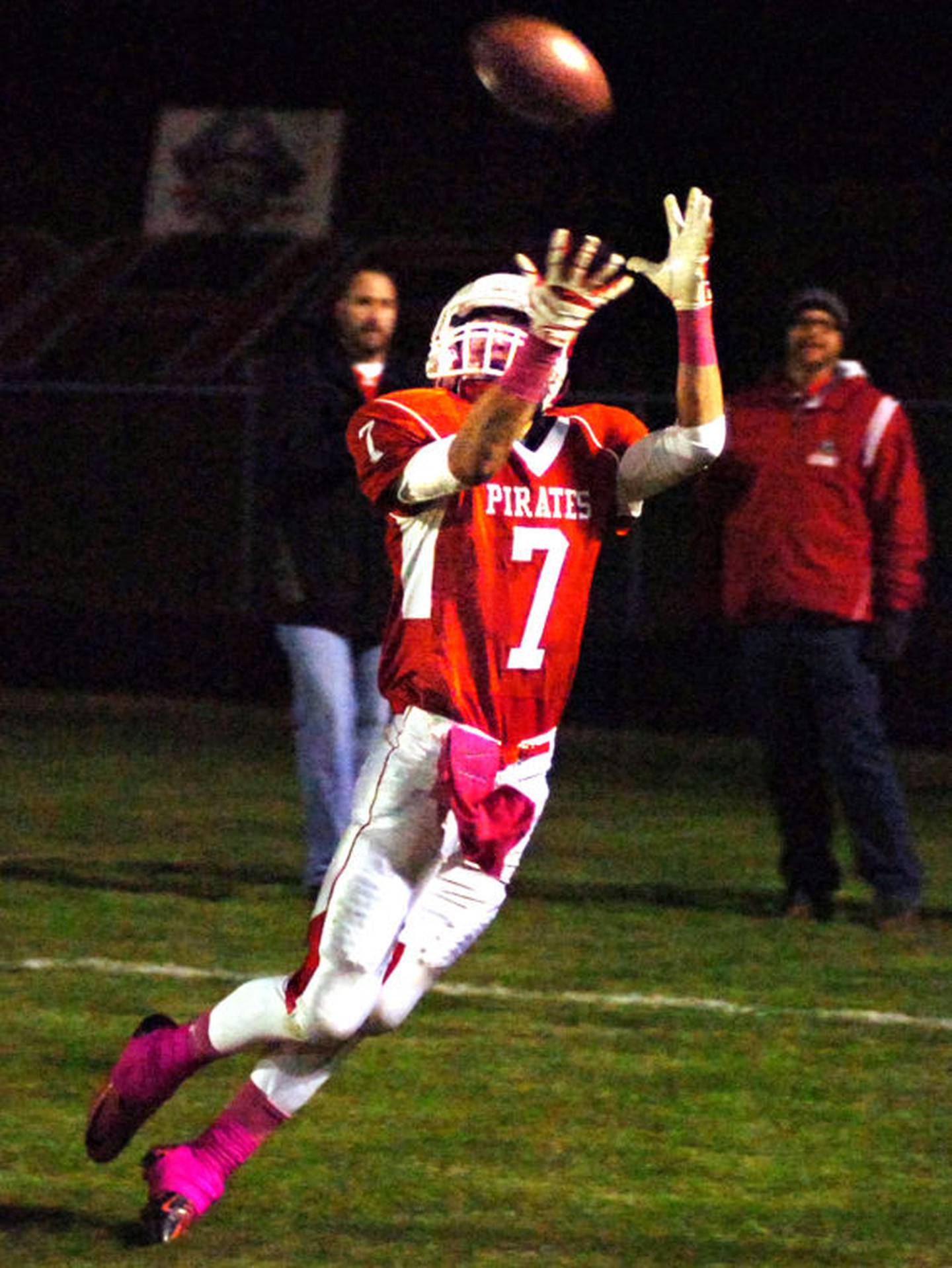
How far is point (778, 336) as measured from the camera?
65.0ft

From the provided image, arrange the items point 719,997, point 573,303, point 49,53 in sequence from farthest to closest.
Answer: point 49,53 → point 719,997 → point 573,303

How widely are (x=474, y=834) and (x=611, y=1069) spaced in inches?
63.2

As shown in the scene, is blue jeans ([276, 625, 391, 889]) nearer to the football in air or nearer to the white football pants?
the football in air

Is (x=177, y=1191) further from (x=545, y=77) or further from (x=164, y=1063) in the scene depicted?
(x=545, y=77)

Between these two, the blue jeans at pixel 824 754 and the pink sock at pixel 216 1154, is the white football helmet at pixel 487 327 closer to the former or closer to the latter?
the pink sock at pixel 216 1154

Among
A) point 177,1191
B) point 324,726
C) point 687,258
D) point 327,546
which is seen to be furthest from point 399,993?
point 327,546

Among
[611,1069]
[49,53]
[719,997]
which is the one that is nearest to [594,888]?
[719,997]

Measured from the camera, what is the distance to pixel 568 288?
4.55 meters

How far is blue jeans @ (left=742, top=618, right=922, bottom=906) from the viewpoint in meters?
8.40

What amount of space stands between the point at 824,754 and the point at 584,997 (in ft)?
5.60

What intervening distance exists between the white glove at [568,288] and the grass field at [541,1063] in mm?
1618

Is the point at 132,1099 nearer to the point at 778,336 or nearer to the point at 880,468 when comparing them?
the point at 880,468

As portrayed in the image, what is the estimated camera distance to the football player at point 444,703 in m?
4.86

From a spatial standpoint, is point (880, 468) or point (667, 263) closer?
point (667, 263)
